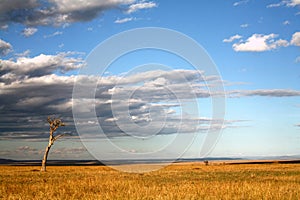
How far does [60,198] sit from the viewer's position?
58.3 ft

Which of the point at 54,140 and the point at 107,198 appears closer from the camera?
the point at 107,198

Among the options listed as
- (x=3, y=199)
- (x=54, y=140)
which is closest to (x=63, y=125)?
(x=54, y=140)

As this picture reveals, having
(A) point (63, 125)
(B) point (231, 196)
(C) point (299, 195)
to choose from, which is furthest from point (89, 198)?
(A) point (63, 125)

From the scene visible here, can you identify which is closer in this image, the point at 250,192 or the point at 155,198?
the point at 155,198

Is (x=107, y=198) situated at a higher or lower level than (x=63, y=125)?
lower

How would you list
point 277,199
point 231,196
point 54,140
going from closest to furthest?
point 277,199 → point 231,196 → point 54,140

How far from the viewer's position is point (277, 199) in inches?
677

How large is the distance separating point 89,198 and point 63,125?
1794 inches

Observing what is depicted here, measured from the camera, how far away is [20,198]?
17625mm

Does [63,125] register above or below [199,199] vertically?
above

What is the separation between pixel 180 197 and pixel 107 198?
3193 millimetres

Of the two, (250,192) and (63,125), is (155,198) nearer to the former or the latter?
(250,192)

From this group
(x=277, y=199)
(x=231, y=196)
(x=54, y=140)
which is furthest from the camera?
(x=54, y=140)

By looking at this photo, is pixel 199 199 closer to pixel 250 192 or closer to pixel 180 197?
pixel 180 197
